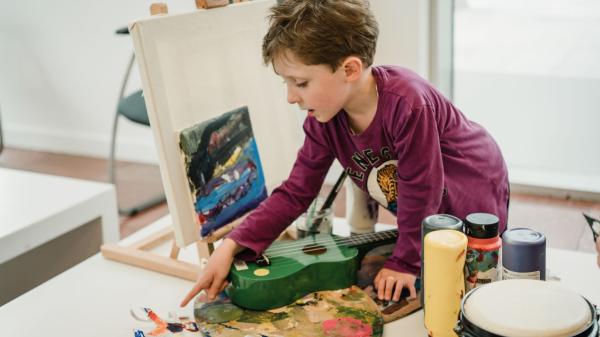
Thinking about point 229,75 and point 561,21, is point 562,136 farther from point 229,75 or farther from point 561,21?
point 229,75

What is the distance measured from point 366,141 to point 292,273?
9.5 inches

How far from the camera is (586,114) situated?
7.62 ft

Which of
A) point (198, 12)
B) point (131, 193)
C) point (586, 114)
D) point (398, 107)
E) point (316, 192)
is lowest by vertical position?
point (131, 193)

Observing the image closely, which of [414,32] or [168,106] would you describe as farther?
[414,32]

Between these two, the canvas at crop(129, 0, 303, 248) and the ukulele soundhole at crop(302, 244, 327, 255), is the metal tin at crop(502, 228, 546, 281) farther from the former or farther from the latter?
the canvas at crop(129, 0, 303, 248)

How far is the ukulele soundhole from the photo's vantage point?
3.69 feet

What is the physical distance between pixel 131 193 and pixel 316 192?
1.66 metres

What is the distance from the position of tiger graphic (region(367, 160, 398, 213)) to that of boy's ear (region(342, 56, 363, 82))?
0.53ft

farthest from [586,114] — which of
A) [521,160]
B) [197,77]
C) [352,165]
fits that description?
[197,77]

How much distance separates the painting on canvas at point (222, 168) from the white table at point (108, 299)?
0.14m

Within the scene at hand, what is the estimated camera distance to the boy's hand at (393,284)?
42.2 inches

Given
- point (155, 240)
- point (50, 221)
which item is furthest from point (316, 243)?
point (50, 221)

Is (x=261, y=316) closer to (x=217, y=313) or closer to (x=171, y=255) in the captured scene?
(x=217, y=313)

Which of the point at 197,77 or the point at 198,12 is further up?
the point at 198,12
